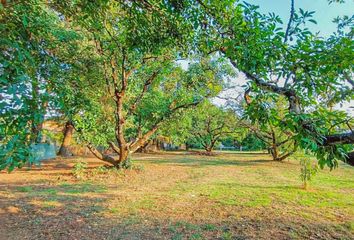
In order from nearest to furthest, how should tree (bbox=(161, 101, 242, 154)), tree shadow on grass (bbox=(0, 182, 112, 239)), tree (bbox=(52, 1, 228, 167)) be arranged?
tree shadow on grass (bbox=(0, 182, 112, 239)) → tree (bbox=(52, 1, 228, 167)) → tree (bbox=(161, 101, 242, 154))

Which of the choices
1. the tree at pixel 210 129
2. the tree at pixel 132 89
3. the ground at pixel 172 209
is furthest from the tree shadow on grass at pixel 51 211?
the tree at pixel 210 129

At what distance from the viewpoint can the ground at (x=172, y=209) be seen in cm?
368

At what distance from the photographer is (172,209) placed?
4766 millimetres

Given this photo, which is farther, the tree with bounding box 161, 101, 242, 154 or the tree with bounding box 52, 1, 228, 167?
the tree with bounding box 161, 101, 242, 154

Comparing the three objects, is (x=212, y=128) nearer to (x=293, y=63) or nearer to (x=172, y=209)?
(x=172, y=209)

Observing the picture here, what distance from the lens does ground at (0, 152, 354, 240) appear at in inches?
145

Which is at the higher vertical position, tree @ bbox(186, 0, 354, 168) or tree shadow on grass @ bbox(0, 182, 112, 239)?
tree @ bbox(186, 0, 354, 168)

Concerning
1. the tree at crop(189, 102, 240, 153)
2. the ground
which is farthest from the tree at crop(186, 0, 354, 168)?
the tree at crop(189, 102, 240, 153)

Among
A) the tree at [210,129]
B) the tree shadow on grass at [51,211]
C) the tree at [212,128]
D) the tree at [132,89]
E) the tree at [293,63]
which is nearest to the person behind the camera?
the tree at [293,63]

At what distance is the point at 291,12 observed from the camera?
2.62 meters

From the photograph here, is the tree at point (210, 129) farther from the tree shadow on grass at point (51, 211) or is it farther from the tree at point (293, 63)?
the tree at point (293, 63)

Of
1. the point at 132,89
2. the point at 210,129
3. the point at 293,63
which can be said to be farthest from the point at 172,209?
A: the point at 210,129

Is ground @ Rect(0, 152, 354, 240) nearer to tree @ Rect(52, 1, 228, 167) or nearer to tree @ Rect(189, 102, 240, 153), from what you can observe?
tree @ Rect(52, 1, 228, 167)

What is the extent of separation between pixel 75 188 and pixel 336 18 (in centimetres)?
650
